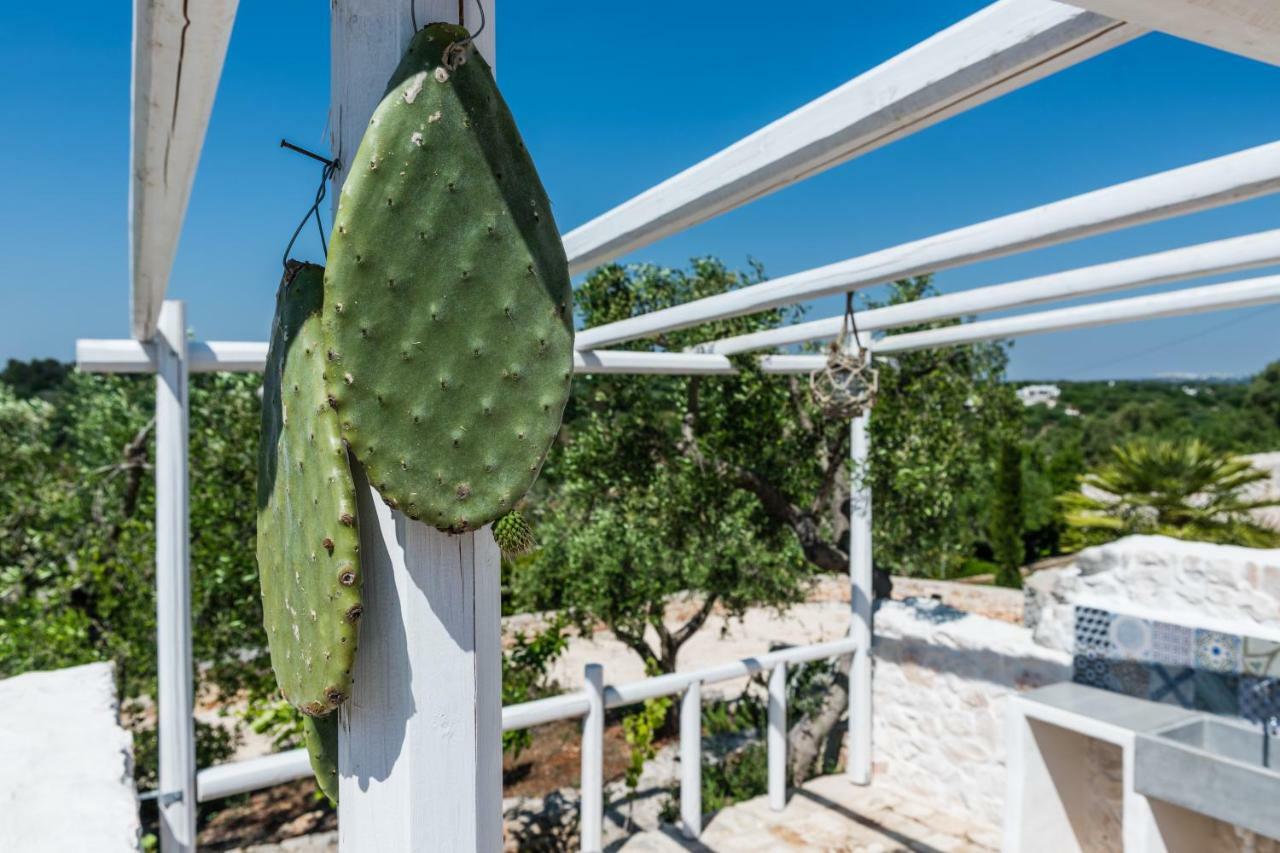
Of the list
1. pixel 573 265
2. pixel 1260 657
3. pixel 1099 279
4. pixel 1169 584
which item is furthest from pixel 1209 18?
pixel 1169 584

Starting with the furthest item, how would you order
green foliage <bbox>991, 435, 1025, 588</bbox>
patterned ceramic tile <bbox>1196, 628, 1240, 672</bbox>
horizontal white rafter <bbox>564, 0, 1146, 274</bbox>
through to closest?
green foliage <bbox>991, 435, 1025, 588</bbox> → patterned ceramic tile <bbox>1196, 628, 1240, 672</bbox> → horizontal white rafter <bbox>564, 0, 1146, 274</bbox>

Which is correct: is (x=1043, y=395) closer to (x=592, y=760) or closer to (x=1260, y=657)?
(x=1260, y=657)

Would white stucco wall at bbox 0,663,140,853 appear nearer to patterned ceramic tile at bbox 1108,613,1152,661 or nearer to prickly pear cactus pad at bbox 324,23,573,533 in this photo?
prickly pear cactus pad at bbox 324,23,573,533

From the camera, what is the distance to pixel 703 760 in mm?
5047

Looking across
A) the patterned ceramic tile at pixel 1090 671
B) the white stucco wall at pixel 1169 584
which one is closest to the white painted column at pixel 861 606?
the white stucco wall at pixel 1169 584

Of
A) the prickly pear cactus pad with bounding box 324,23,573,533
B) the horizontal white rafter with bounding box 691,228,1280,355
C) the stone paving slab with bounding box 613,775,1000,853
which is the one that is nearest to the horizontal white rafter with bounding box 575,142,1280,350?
the horizontal white rafter with bounding box 691,228,1280,355

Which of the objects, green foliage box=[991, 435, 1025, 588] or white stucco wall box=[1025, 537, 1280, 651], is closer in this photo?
white stucco wall box=[1025, 537, 1280, 651]

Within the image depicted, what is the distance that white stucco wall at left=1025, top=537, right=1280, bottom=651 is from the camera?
3430 millimetres

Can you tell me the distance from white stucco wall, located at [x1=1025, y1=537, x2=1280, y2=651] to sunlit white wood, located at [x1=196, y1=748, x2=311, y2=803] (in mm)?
3173

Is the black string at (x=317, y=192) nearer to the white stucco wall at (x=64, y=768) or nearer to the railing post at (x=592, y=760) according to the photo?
the white stucco wall at (x=64, y=768)

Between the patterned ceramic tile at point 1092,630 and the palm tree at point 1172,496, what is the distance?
5.66m

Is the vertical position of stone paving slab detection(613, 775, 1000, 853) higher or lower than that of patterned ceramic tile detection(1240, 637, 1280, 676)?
lower

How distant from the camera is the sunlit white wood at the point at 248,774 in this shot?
254cm

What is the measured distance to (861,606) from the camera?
15.1ft
